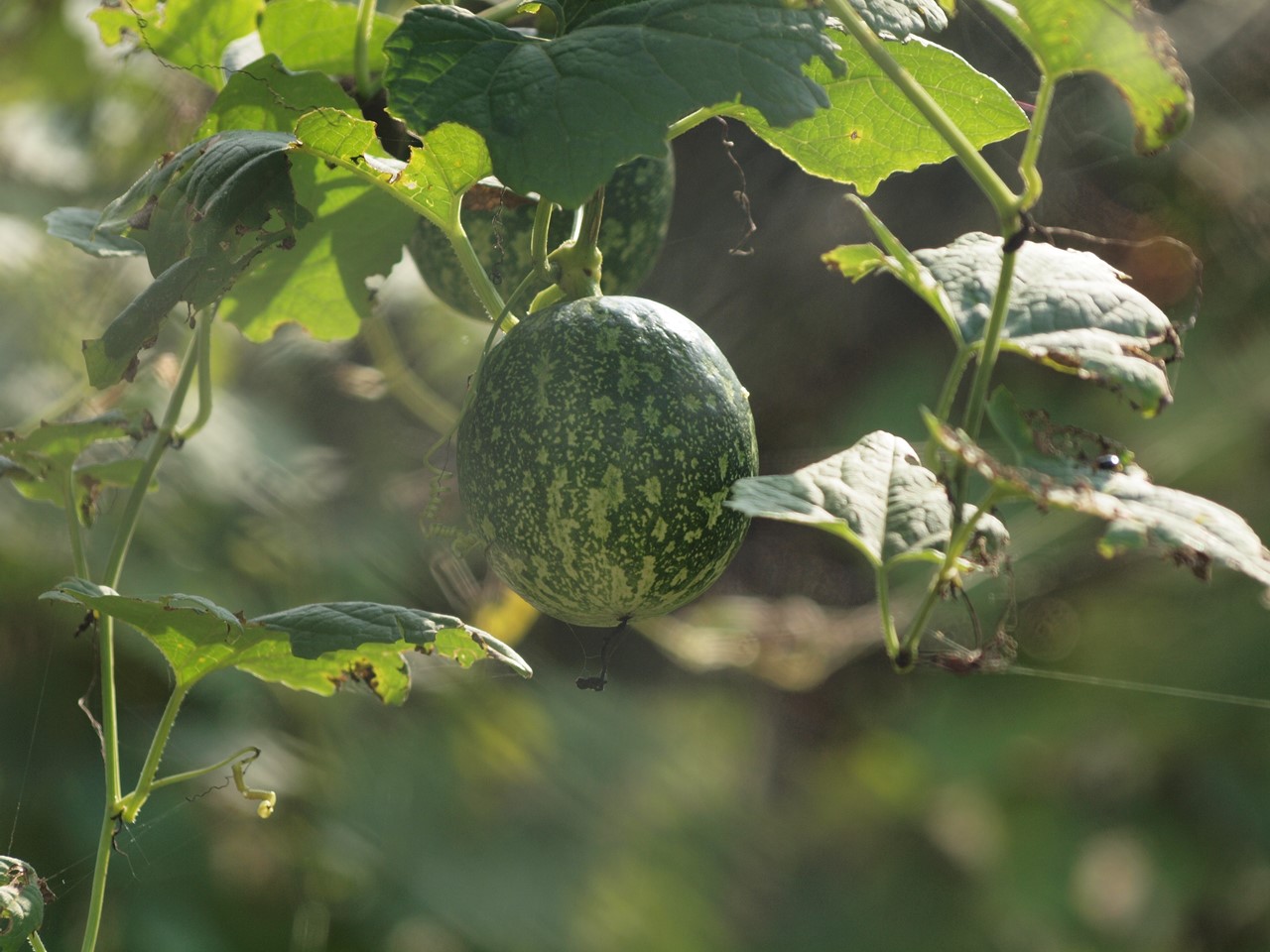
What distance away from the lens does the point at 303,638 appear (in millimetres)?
741

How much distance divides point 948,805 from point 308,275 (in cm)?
223

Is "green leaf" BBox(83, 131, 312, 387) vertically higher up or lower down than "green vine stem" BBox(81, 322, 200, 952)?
higher up

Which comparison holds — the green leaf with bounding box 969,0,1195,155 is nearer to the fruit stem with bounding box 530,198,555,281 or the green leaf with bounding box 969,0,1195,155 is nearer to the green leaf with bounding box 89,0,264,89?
the fruit stem with bounding box 530,198,555,281

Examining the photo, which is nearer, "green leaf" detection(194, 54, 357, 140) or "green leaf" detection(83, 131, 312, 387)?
"green leaf" detection(83, 131, 312, 387)

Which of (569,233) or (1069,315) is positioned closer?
(1069,315)

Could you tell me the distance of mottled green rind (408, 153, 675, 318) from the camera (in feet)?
3.18

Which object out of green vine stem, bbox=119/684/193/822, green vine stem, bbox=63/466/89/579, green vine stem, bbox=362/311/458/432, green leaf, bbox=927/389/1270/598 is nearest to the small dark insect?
green leaf, bbox=927/389/1270/598

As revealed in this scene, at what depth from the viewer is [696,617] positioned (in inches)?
85.3

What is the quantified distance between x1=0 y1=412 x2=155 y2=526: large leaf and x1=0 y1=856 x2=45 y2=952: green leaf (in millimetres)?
305

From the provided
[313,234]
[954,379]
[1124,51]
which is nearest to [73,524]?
[313,234]

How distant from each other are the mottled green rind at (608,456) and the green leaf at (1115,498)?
212 millimetres

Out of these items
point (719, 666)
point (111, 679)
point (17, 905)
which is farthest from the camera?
point (719, 666)

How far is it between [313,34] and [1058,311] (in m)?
0.66

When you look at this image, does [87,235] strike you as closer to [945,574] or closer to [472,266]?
[472,266]
